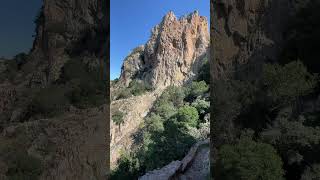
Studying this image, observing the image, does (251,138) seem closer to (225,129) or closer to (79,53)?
(225,129)

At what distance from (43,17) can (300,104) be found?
2.94 m

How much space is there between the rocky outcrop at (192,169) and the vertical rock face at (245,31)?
5.34 m

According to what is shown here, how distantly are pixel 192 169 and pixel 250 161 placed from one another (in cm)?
635

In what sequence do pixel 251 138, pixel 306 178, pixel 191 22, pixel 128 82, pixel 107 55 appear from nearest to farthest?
pixel 306 178 → pixel 251 138 → pixel 107 55 → pixel 191 22 → pixel 128 82

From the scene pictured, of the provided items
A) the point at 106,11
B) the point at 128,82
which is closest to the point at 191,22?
the point at 128,82

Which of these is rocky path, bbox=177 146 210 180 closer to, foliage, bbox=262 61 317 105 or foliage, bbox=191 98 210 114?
foliage, bbox=262 61 317 105

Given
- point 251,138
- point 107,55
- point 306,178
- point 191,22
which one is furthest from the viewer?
point 191,22

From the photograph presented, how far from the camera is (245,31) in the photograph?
5160 mm

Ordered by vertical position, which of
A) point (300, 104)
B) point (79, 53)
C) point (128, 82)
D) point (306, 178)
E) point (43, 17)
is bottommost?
point (306, 178)

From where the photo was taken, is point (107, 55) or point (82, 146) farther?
point (107, 55)

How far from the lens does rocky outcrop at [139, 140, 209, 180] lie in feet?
35.0

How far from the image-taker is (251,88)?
16.6 ft

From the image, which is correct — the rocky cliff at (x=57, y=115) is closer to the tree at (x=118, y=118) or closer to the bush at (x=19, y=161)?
the bush at (x=19, y=161)

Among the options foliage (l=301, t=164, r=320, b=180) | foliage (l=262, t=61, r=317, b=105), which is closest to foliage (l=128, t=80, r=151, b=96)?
foliage (l=262, t=61, r=317, b=105)
